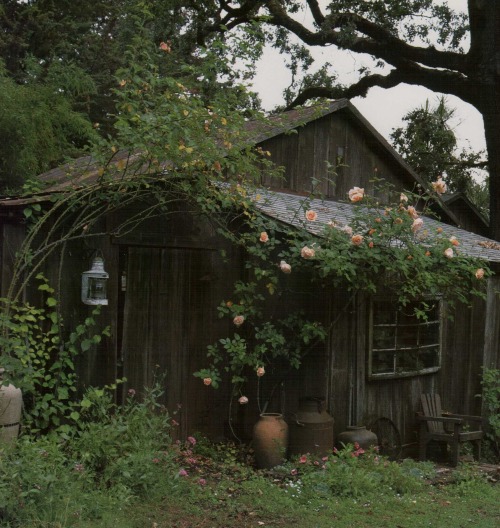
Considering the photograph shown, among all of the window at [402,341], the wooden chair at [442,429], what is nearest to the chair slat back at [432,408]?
the wooden chair at [442,429]

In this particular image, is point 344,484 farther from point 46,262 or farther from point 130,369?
point 46,262

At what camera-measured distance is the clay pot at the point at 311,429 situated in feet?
27.8

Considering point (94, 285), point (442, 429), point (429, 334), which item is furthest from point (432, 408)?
point (94, 285)

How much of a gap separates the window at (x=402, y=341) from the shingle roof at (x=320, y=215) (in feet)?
3.54

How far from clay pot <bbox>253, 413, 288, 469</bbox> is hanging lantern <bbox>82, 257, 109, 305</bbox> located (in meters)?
2.18

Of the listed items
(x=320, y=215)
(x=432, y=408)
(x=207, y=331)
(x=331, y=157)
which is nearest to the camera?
(x=207, y=331)

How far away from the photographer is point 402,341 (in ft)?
32.6

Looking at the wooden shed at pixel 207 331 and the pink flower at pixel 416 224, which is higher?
the pink flower at pixel 416 224

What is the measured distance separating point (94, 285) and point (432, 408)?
15.9 ft

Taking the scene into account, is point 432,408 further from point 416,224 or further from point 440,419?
point 416,224

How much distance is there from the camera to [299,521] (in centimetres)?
639

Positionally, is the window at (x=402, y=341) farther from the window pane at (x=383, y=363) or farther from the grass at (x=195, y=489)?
the grass at (x=195, y=489)

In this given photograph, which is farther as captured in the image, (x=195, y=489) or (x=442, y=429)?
(x=442, y=429)

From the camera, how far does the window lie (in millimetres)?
9523
